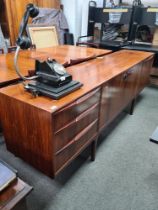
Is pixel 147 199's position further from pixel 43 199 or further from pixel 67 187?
pixel 43 199

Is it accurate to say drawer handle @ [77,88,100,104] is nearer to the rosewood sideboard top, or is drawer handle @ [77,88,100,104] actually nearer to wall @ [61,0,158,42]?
the rosewood sideboard top

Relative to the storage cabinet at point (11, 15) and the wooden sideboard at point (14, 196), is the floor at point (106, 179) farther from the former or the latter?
the storage cabinet at point (11, 15)

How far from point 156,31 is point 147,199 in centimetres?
313

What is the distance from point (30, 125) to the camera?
1095mm

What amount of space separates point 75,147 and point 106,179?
1.45 ft

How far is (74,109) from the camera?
3.71ft

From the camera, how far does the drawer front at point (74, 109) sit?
1034 mm

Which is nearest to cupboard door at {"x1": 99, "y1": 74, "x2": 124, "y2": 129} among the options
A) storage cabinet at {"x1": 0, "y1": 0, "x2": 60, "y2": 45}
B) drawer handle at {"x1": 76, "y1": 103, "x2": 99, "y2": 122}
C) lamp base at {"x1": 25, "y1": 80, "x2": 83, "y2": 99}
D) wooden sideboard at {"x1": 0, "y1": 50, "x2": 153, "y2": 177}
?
wooden sideboard at {"x1": 0, "y1": 50, "x2": 153, "y2": 177}

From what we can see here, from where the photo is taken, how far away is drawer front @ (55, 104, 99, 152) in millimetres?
1095

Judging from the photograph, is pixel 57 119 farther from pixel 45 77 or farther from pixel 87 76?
pixel 87 76

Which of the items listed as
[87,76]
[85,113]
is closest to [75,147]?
[85,113]

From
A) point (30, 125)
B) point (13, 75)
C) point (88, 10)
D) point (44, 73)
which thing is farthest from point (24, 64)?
point (88, 10)

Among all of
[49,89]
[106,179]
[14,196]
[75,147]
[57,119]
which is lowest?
[106,179]

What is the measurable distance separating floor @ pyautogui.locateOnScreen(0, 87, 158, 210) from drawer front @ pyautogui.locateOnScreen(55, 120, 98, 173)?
290 millimetres
